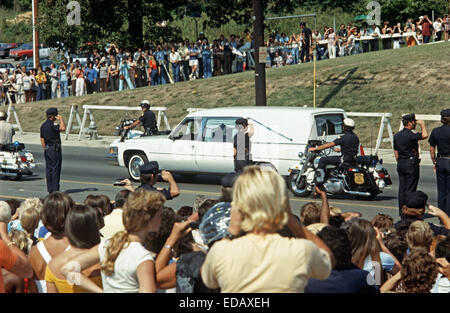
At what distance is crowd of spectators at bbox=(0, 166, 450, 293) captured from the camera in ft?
13.7

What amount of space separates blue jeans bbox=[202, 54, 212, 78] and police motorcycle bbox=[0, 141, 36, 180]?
1908cm

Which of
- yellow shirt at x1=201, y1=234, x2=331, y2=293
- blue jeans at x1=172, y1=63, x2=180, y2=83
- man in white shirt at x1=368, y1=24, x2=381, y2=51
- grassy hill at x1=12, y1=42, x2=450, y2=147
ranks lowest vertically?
yellow shirt at x1=201, y1=234, x2=331, y2=293

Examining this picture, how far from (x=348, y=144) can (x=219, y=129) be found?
360 centimetres

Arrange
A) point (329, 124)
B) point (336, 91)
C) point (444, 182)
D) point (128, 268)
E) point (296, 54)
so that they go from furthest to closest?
point (296, 54) < point (336, 91) < point (329, 124) < point (444, 182) < point (128, 268)

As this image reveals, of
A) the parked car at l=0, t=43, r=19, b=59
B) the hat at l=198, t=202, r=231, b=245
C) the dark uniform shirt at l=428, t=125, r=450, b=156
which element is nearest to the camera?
the hat at l=198, t=202, r=231, b=245

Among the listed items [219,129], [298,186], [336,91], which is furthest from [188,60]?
[298,186]

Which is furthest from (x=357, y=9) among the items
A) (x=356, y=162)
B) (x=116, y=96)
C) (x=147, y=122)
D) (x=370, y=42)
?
(x=356, y=162)

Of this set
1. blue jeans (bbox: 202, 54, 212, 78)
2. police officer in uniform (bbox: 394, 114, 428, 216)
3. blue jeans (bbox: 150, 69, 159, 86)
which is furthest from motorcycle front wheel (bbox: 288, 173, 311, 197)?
blue jeans (bbox: 150, 69, 159, 86)

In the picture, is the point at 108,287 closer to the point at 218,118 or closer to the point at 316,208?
the point at 316,208

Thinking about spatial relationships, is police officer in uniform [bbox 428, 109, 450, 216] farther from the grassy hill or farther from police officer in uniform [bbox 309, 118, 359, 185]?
the grassy hill

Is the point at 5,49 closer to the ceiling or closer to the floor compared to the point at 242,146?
closer to the ceiling

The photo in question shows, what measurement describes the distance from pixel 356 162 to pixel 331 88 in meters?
16.4

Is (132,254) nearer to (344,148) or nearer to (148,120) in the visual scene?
(344,148)

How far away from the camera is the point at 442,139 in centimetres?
1253
